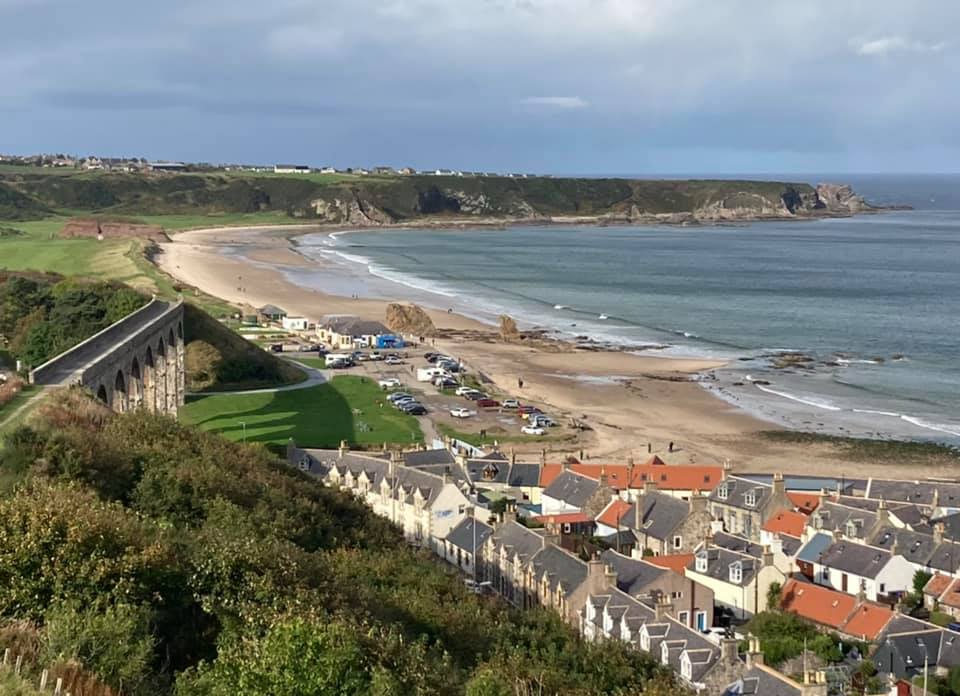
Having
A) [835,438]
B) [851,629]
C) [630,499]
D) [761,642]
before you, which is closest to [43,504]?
[761,642]

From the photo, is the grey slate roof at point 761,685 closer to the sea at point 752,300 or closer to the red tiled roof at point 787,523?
the red tiled roof at point 787,523

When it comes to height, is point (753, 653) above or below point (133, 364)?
below

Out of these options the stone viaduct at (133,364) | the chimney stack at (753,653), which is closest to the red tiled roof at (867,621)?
the chimney stack at (753,653)

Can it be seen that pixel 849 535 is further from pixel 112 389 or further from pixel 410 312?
pixel 410 312

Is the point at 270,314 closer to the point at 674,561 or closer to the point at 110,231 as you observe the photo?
the point at 674,561

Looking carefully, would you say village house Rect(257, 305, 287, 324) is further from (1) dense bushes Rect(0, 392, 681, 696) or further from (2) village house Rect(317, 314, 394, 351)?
(1) dense bushes Rect(0, 392, 681, 696)

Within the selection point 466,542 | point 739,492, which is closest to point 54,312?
point 466,542

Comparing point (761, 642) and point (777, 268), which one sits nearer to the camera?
point (761, 642)
